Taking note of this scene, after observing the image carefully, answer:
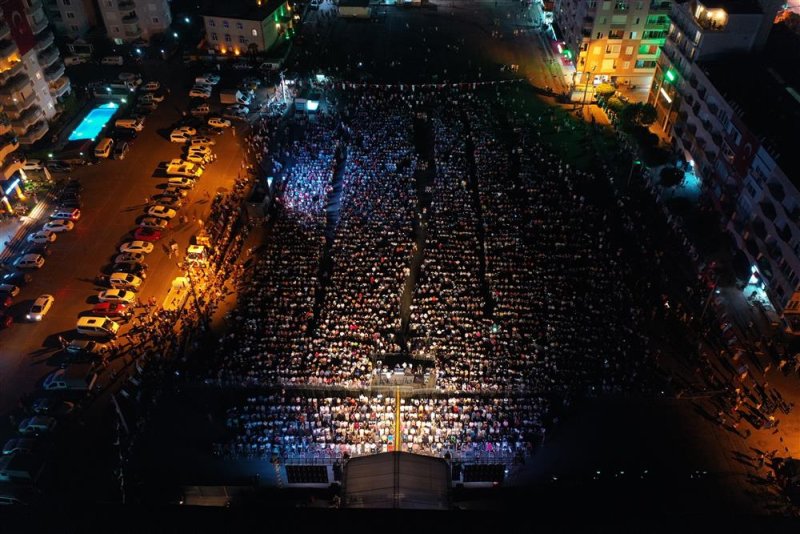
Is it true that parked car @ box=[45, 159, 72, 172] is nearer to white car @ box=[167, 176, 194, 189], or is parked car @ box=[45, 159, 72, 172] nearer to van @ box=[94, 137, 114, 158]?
van @ box=[94, 137, 114, 158]

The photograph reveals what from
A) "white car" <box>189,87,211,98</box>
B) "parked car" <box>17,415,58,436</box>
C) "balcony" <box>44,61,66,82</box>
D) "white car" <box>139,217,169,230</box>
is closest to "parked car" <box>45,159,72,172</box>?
"balcony" <box>44,61,66,82</box>

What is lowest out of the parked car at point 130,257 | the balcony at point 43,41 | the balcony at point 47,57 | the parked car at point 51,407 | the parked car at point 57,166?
the parked car at point 51,407

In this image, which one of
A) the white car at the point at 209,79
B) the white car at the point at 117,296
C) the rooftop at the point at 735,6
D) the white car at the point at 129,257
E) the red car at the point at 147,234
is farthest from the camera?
the white car at the point at 209,79

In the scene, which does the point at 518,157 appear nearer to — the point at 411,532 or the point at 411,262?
the point at 411,262

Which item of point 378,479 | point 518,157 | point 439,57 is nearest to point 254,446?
point 378,479

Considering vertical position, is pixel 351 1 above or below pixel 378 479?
above

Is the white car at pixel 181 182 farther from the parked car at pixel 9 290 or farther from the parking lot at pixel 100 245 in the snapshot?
the parked car at pixel 9 290

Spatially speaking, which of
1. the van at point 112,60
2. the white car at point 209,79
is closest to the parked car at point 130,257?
the white car at point 209,79
